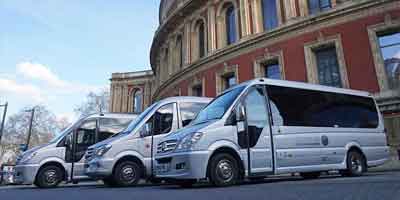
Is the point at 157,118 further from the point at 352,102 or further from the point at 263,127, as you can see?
the point at 352,102

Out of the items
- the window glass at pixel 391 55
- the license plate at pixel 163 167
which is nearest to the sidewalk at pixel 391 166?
the window glass at pixel 391 55

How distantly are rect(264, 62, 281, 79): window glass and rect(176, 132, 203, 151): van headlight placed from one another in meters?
12.6

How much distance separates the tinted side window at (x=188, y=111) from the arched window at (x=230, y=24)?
484 inches

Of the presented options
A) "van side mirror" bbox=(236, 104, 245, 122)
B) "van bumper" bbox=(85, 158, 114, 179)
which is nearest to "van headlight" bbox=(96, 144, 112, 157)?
"van bumper" bbox=(85, 158, 114, 179)

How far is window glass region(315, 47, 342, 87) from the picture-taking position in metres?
16.0

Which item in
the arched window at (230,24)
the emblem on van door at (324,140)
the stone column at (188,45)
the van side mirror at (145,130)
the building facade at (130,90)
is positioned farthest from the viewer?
the building facade at (130,90)

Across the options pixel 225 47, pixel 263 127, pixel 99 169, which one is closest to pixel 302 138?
pixel 263 127

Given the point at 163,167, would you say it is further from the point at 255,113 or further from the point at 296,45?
the point at 296,45

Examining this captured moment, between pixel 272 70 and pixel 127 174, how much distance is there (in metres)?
12.4

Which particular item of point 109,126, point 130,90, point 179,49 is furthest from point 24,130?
point 109,126

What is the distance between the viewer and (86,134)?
36.5 feet

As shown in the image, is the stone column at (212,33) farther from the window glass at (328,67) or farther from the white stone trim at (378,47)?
the white stone trim at (378,47)

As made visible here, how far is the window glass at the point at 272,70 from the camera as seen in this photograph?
18.1 metres

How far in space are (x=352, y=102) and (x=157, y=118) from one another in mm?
6059
